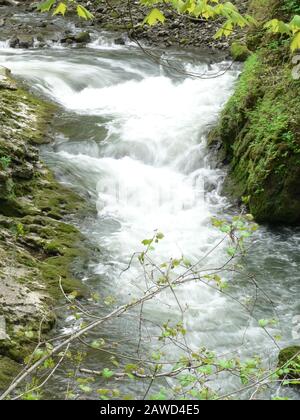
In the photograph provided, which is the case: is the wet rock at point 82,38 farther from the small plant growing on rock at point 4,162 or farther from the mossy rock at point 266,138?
the small plant growing on rock at point 4,162

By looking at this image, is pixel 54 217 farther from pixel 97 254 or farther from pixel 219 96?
pixel 219 96

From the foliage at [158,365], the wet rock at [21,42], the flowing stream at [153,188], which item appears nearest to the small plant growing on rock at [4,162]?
the flowing stream at [153,188]

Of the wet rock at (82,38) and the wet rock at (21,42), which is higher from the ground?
the wet rock at (82,38)

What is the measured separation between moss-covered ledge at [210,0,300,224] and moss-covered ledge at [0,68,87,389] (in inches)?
105

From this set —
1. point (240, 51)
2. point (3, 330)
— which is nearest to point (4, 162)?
point (3, 330)

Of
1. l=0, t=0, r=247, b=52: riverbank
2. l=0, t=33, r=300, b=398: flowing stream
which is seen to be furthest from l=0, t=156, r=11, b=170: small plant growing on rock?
l=0, t=0, r=247, b=52: riverbank

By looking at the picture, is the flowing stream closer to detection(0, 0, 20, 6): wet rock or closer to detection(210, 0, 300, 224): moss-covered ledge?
detection(210, 0, 300, 224): moss-covered ledge

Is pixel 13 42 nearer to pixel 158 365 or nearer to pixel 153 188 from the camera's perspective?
pixel 153 188

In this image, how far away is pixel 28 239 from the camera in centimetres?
671

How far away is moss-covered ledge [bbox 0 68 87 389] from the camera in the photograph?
508cm

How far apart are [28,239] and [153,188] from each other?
2834 millimetres

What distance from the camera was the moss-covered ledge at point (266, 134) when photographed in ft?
24.6

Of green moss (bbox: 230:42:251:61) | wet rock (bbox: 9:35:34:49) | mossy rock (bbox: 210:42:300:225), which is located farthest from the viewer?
wet rock (bbox: 9:35:34:49)

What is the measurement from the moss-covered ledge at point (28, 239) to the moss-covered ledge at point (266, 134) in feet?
8.74
